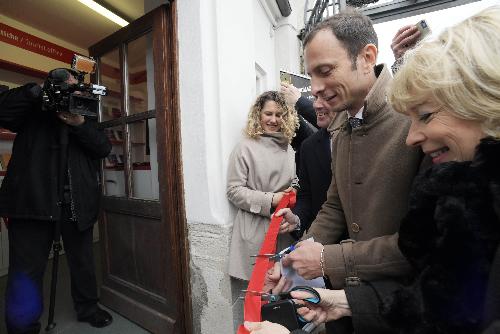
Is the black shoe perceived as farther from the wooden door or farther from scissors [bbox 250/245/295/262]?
scissors [bbox 250/245/295/262]

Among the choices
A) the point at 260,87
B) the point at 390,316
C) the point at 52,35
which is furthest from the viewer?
the point at 52,35

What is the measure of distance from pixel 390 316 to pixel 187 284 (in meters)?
1.78

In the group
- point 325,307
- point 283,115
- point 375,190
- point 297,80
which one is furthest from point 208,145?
point 325,307

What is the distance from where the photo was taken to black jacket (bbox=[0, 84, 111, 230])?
209cm

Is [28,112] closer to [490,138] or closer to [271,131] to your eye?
[271,131]

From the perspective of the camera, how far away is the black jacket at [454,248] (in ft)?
2.06

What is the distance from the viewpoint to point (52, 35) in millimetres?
5250

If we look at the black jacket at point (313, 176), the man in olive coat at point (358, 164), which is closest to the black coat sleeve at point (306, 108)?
the black jacket at point (313, 176)

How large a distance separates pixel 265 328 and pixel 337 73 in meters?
1.04

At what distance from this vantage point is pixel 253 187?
220 centimetres

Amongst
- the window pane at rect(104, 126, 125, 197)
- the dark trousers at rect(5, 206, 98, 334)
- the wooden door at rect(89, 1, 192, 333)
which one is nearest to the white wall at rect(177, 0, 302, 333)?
the wooden door at rect(89, 1, 192, 333)

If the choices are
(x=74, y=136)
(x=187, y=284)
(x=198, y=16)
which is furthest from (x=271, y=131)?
(x=74, y=136)

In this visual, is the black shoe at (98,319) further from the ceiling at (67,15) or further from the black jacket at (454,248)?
the ceiling at (67,15)

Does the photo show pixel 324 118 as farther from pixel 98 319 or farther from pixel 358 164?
pixel 98 319
